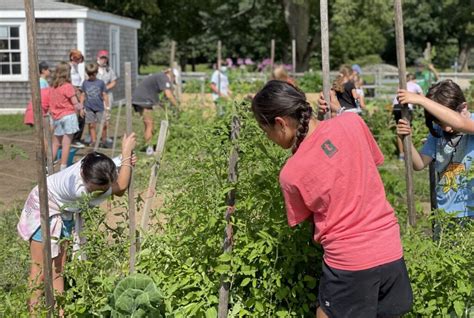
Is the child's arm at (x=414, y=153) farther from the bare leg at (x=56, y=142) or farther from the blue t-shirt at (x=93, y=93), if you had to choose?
the blue t-shirt at (x=93, y=93)

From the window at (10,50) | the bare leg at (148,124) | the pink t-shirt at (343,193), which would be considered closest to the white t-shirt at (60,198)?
the pink t-shirt at (343,193)

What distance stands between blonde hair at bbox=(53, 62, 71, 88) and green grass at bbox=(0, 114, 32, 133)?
626cm

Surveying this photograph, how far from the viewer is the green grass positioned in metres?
17.1

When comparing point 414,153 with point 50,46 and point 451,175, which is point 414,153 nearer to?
point 451,175

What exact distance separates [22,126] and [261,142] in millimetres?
14429

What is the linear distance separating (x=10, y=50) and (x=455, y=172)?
60.3ft

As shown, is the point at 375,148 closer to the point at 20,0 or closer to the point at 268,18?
the point at 20,0

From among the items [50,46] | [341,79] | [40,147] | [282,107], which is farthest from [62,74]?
[50,46]

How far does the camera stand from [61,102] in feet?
36.0

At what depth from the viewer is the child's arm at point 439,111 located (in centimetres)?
392

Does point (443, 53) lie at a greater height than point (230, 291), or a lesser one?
greater

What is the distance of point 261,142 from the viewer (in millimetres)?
4223

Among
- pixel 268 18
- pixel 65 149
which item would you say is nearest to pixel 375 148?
pixel 65 149

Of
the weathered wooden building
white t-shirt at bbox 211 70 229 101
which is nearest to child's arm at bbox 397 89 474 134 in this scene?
white t-shirt at bbox 211 70 229 101
